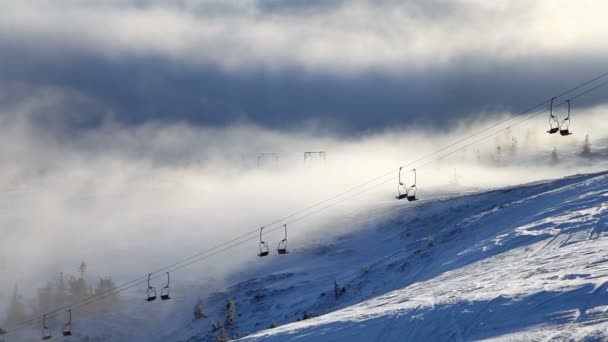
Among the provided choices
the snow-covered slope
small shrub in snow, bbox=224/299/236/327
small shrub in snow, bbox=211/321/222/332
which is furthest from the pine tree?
small shrub in snow, bbox=211/321/222/332

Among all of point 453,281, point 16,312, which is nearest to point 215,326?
point 453,281

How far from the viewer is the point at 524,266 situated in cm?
6059

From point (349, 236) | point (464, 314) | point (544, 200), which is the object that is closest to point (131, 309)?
point (349, 236)

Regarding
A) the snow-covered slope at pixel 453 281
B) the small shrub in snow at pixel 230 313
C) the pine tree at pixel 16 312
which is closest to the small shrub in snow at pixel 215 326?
the small shrub in snow at pixel 230 313

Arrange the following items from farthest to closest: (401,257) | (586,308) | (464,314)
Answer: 1. (401,257)
2. (464,314)
3. (586,308)

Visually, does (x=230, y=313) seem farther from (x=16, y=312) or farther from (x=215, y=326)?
(x=16, y=312)

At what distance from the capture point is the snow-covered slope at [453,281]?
46.8 meters

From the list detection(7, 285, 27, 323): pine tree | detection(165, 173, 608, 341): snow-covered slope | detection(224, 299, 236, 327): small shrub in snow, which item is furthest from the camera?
detection(7, 285, 27, 323): pine tree

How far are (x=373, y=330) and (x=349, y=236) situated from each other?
Result: 82608mm

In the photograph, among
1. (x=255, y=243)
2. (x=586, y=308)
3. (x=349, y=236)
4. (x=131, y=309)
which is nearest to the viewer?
(x=586, y=308)

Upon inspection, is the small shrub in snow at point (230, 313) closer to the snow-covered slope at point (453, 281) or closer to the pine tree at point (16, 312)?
the snow-covered slope at point (453, 281)

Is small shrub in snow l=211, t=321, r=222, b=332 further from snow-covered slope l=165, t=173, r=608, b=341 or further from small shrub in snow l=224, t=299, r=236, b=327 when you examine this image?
snow-covered slope l=165, t=173, r=608, b=341

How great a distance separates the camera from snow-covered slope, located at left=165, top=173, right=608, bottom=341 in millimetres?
46750

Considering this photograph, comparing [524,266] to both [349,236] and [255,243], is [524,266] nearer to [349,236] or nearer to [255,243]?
[349,236]
